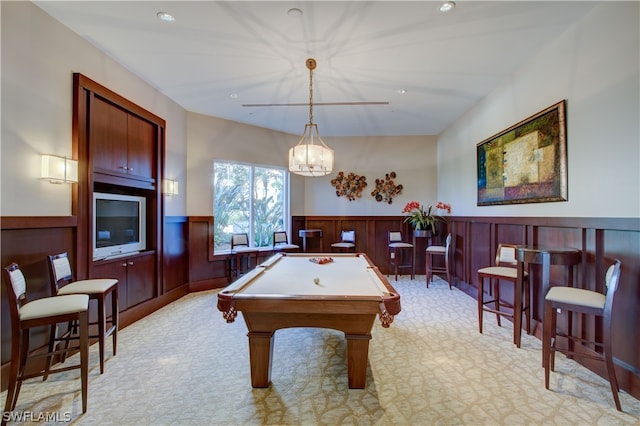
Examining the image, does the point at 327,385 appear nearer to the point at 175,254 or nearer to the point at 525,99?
the point at 175,254

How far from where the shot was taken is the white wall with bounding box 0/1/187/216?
2.32 metres

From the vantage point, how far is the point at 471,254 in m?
4.93

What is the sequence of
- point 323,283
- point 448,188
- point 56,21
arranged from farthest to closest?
point 448,188, point 56,21, point 323,283

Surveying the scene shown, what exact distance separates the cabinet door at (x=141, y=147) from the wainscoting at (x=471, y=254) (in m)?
0.86

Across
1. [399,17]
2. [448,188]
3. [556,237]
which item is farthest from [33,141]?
[448,188]

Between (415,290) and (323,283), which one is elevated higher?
(323,283)

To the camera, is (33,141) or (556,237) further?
(556,237)

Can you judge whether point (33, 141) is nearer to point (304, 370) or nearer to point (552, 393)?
point (304, 370)

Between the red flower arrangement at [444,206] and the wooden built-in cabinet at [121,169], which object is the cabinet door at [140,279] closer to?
the wooden built-in cabinet at [121,169]

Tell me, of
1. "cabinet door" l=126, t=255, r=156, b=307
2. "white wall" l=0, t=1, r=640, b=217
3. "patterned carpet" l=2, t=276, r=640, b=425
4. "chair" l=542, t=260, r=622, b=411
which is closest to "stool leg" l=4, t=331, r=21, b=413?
"patterned carpet" l=2, t=276, r=640, b=425

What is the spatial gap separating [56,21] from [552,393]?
527 cm

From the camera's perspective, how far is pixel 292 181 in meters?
6.57

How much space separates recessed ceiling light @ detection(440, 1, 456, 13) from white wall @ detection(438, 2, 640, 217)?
1.27 meters

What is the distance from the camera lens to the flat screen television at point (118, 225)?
3275mm
